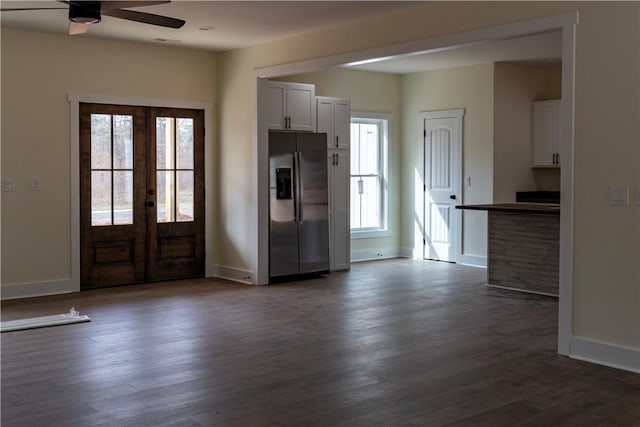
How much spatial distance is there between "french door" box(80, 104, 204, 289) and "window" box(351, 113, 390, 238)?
2.38 metres

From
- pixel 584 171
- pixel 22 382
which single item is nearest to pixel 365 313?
pixel 584 171

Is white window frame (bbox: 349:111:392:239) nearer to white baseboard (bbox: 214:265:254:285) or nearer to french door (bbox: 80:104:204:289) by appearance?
white baseboard (bbox: 214:265:254:285)

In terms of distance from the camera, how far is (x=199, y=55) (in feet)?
27.3

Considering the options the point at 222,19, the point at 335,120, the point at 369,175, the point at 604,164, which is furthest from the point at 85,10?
the point at 369,175

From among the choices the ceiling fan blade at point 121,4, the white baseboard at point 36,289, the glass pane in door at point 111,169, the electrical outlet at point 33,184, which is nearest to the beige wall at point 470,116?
the glass pane in door at point 111,169

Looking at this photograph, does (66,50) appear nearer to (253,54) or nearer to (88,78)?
(88,78)

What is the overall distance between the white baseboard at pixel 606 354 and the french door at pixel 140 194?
4.91 m

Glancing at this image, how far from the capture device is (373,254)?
9.96m

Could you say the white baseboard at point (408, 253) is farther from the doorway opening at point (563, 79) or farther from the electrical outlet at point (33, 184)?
the electrical outlet at point (33, 184)

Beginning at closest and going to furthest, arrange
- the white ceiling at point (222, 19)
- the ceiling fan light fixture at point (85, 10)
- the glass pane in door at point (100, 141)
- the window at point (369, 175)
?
the ceiling fan light fixture at point (85, 10), the white ceiling at point (222, 19), the glass pane in door at point (100, 141), the window at point (369, 175)

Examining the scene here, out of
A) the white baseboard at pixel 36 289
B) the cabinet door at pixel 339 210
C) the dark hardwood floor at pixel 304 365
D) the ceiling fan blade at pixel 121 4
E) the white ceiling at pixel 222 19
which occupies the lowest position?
the dark hardwood floor at pixel 304 365

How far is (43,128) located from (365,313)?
3830mm

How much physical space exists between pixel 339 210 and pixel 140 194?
250 cm

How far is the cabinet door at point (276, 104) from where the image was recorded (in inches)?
313
